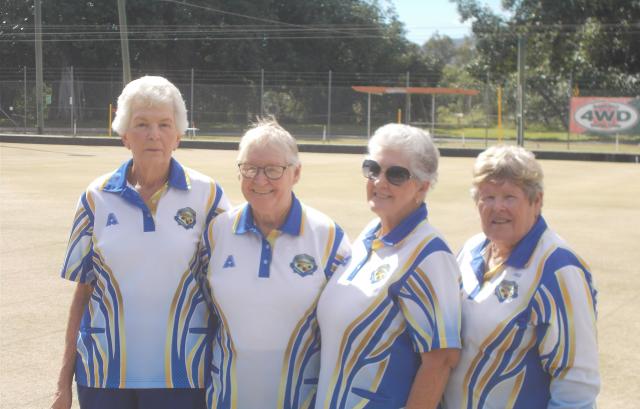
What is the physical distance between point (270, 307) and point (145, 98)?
35.3 inches

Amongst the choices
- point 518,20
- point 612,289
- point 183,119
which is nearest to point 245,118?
point 518,20

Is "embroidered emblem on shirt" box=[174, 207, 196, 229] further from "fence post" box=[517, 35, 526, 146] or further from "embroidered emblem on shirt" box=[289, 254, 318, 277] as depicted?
"fence post" box=[517, 35, 526, 146]

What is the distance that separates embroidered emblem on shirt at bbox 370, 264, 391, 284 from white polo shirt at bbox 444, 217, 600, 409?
0.89 feet

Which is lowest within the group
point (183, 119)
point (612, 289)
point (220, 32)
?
point (612, 289)

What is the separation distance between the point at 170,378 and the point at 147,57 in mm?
47183

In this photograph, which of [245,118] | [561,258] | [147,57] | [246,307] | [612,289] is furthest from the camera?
[147,57]

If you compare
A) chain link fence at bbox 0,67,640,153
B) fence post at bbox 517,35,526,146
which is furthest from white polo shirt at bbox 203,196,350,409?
chain link fence at bbox 0,67,640,153

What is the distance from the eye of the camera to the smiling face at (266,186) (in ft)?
10.2

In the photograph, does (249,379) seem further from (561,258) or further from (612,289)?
(612,289)

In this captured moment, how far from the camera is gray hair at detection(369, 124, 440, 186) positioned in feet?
9.63

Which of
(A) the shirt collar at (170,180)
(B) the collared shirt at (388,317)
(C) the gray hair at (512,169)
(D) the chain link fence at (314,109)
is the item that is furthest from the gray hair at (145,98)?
(D) the chain link fence at (314,109)

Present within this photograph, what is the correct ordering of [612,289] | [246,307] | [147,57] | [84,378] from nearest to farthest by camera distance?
[246,307], [84,378], [612,289], [147,57]

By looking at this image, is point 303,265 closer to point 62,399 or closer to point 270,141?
point 270,141

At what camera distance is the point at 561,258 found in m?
2.76
